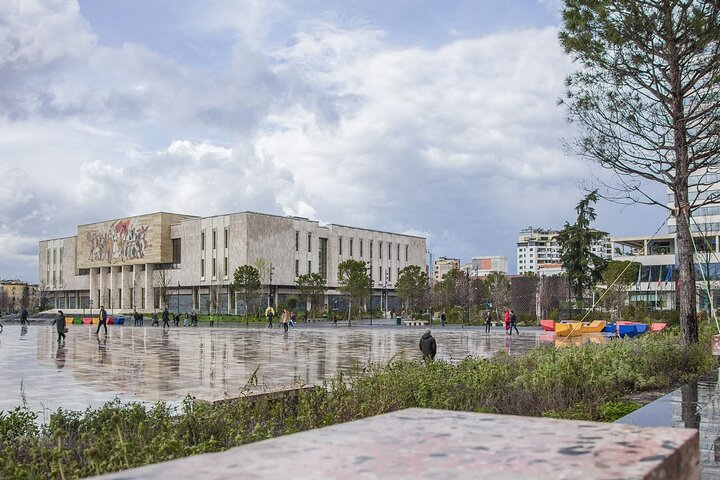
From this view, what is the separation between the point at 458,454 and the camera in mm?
2072

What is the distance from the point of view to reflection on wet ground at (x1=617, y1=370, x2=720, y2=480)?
5965mm

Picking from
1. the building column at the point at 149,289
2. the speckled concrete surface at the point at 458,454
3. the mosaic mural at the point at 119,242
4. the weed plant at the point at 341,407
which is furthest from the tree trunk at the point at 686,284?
the building column at the point at 149,289

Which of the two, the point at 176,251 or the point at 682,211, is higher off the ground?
the point at 176,251

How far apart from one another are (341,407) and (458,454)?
6.68 m

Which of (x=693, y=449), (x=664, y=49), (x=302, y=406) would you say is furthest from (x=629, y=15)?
(x=693, y=449)

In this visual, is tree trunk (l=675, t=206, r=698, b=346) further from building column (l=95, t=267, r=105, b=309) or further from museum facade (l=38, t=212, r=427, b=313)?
building column (l=95, t=267, r=105, b=309)

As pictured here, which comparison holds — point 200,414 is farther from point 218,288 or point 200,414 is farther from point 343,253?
point 343,253

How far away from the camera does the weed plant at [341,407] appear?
6371 millimetres

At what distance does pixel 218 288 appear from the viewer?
8675cm

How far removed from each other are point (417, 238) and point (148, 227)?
42.0 m

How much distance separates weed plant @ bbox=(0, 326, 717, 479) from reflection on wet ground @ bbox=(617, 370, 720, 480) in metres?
0.50

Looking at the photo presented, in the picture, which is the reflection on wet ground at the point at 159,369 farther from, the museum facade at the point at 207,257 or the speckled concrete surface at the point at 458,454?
the museum facade at the point at 207,257

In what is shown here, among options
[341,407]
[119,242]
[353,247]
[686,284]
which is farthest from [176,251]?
[341,407]

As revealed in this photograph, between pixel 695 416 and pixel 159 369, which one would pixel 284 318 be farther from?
pixel 695 416
